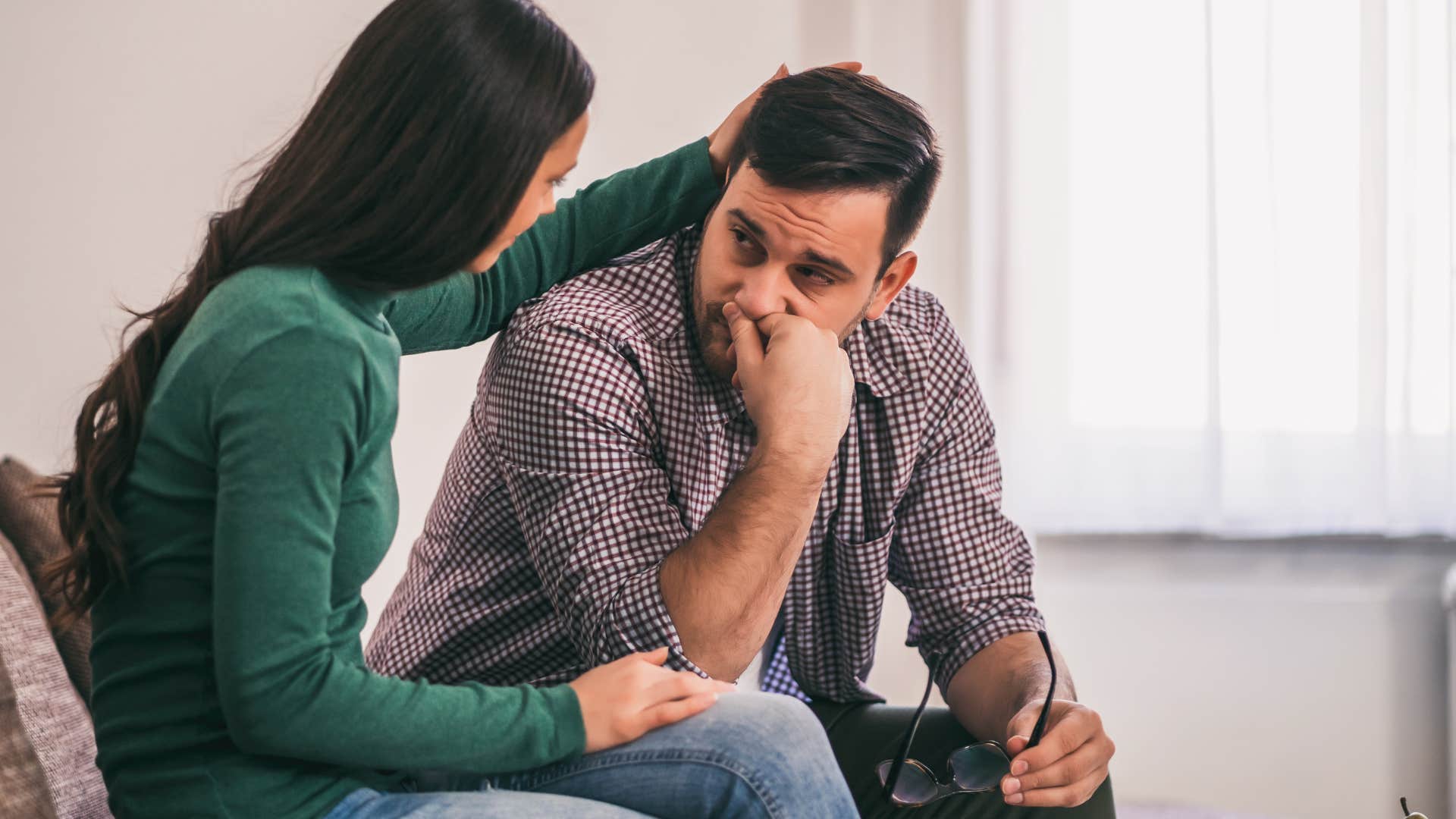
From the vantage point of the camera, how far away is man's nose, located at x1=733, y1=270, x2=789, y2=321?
53.1 inches

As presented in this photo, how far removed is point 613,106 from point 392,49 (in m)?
1.68

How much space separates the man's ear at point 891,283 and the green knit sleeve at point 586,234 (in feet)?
0.78

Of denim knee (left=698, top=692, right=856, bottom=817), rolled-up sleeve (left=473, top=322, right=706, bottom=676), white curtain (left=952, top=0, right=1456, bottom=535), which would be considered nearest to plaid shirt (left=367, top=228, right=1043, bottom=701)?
rolled-up sleeve (left=473, top=322, right=706, bottom=676)

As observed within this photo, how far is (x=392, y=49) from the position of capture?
88cm

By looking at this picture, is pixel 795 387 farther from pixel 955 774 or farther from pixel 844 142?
pixel 955 774

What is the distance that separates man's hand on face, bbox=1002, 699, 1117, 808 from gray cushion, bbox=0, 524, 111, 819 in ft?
3.01

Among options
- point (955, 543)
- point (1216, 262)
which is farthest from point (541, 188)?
point (1216, 262)

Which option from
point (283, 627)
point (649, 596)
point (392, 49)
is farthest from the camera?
point (649, 596)

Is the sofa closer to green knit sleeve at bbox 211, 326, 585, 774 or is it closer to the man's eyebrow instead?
green knit sleeve at bbox 211, 326, 585, 774

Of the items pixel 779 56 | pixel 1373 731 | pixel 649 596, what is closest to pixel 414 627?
pixel 649 596

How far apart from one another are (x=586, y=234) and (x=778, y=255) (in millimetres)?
232

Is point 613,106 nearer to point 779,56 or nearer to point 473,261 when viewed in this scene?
point 779,56

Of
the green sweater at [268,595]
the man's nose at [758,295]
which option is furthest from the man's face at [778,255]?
the green sweater at [268,595]

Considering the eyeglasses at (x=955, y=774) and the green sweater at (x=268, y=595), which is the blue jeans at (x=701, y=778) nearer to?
the green sweater at (x=268, y=595)
